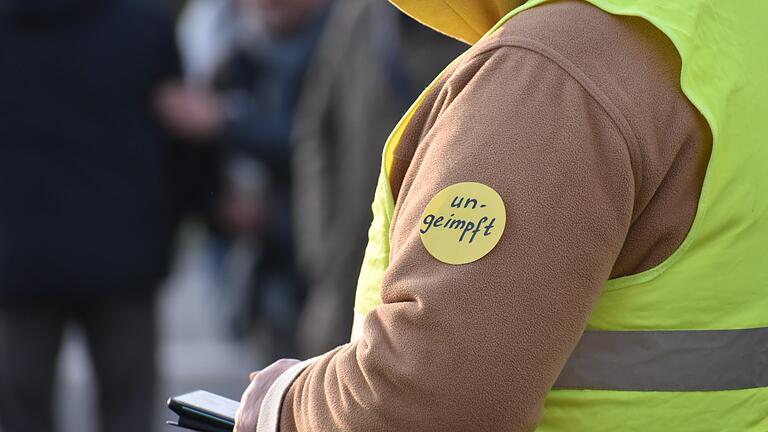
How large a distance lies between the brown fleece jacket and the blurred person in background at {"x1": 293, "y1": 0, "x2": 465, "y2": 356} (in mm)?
1944

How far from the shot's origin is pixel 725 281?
155cm

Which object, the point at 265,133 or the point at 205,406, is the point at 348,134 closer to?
the point at 265,133

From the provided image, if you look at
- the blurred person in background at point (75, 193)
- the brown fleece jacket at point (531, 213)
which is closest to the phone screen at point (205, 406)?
the brown fleece jacket at point (531, 213)

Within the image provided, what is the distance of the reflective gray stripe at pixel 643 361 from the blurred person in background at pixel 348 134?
195 cm

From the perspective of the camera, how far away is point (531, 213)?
1.43 meters

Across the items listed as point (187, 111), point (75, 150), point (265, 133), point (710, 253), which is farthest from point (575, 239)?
point (265, 133)

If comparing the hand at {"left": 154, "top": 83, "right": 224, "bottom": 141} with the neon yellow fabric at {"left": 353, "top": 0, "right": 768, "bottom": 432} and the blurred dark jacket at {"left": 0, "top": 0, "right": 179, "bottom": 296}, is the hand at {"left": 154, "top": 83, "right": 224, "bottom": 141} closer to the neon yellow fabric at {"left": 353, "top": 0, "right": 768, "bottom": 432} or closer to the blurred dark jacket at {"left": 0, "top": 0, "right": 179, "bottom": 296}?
the blurred dark jacket at {"left": 0, "top": 0, "right": 179, "bottom": 296}

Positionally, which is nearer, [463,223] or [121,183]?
[463,223]

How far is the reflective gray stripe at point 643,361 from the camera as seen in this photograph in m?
1.55

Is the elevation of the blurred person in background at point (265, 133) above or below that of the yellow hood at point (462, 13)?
below

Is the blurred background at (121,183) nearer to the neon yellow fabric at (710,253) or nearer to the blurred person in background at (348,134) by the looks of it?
the blurred person in background at (348,134)

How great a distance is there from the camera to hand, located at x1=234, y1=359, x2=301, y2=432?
166cm

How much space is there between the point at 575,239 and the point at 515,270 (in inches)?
2.8

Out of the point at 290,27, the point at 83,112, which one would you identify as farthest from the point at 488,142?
the point at 290,27
